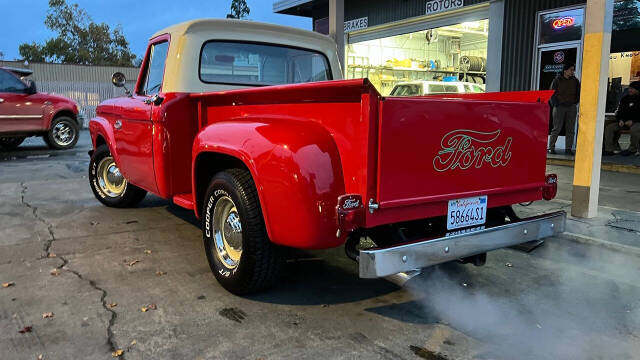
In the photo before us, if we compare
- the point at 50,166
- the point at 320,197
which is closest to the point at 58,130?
the point at 50,166

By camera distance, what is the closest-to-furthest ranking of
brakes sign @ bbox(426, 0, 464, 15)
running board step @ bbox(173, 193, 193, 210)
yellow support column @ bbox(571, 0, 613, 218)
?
running board step @ bbox(173, 193, 193, 210) → yellow support column @ bbox(571, 0, 613, 218) → brakes sign @ bbox(426, 0, 464, 15)

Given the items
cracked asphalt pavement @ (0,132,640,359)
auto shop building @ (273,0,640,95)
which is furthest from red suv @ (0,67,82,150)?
cracked asphalt pavement @ (0,132,640,359)

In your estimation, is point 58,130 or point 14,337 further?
point 58,130

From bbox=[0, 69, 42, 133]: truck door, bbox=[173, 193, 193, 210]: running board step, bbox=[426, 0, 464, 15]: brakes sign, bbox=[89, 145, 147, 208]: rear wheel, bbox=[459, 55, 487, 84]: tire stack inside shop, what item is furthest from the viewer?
bbox=[459, 55, 487, 84]: tire stack inside shop

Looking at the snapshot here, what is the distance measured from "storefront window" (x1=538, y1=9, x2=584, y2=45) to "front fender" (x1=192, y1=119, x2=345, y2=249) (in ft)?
31.7

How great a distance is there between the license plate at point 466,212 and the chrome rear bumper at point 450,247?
0.49 ft

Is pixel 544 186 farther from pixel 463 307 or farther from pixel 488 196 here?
pixel 463 307

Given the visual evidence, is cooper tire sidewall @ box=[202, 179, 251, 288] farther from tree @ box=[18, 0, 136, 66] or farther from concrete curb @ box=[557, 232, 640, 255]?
tree @ box=[18, 0, 136, 66]

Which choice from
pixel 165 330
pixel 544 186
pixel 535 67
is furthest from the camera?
pixel 535 67

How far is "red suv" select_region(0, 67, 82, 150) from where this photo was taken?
1123 centimetres

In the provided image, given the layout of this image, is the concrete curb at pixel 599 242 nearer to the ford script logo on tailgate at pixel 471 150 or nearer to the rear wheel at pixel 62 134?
the ford script logo on tailgate at pixel 471 150

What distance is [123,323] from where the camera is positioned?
309 cm

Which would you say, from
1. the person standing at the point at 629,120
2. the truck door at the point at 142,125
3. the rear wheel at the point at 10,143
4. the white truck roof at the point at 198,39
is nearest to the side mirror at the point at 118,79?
the truck door at the point at 142,125

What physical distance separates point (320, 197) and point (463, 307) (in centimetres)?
132
